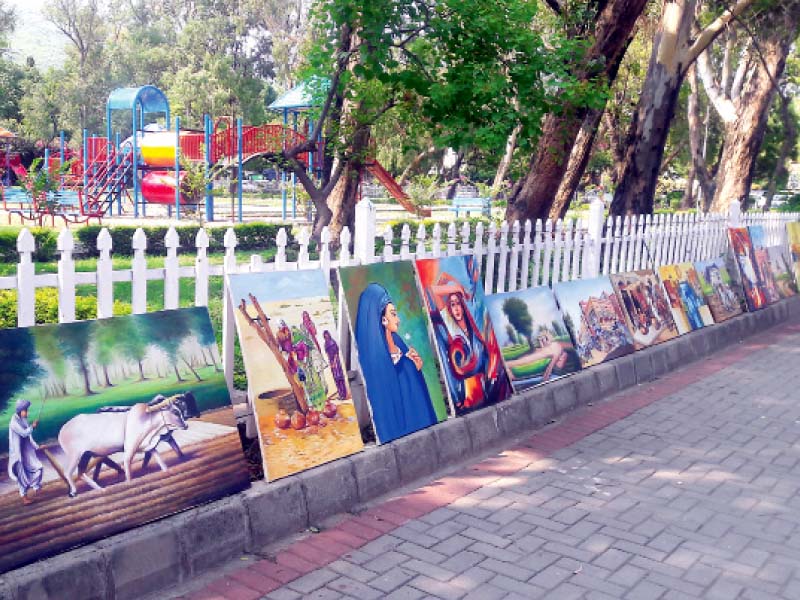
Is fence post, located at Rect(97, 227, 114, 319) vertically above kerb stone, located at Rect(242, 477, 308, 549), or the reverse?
fence post, located at Rect(97, 227, 114, 319)

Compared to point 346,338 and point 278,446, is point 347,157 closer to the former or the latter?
point 346,338

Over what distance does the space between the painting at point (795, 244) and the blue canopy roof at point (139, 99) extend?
66.2 feet

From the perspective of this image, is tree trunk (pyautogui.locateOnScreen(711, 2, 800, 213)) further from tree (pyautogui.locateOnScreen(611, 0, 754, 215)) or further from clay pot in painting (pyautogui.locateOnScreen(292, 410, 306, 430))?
clay pot in painting (pyautogui.locateOnScreen(292, 410, 306, 430))

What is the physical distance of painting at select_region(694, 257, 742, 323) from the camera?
10.9 m

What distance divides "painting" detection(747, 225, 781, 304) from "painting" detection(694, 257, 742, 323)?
3.58 ft

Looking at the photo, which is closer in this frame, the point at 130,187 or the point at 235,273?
the point at 235,273

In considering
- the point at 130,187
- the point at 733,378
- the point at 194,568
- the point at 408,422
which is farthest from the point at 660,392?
the point at 130,187

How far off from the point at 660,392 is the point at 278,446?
16.0ft

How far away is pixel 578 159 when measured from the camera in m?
12.6

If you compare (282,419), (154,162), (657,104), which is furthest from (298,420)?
(154,162)

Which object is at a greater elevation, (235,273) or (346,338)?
(235,273)

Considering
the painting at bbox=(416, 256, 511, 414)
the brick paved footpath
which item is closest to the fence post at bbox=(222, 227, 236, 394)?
the brick paved footpath

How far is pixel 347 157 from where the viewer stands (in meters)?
11.7

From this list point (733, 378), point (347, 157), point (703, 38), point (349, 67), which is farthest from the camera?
point (703, 38)
